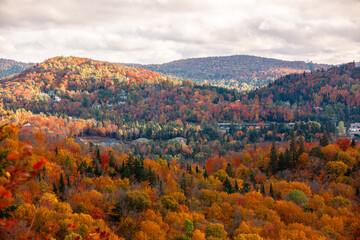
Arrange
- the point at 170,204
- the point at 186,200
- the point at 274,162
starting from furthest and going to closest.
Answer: the point at 274,162, the point at 186,200, the point at 170,204

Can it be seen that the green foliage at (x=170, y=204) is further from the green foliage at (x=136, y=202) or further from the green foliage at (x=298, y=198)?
the green foliage at (x=298, y=198)

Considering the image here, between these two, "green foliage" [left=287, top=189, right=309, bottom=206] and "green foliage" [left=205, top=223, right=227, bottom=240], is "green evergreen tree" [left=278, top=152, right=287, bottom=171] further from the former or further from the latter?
"green foliage" [left=205, top=223, right=227, bottom=240]

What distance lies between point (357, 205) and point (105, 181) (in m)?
66.7

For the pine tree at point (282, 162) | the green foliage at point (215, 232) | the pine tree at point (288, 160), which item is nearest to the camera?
the green foliage at point (215, 232)

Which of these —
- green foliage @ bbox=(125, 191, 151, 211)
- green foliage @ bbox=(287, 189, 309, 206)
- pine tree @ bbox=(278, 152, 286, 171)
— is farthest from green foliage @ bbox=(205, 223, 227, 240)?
pine tree @ bbox=(278, 152, 286, 171)

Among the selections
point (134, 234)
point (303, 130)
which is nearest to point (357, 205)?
point (134, 234)

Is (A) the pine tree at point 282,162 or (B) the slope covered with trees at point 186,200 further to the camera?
(A) the pine tree at point 282,162

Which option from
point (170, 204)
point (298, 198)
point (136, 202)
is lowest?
point (298, 198)

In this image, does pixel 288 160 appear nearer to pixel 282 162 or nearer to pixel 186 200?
pixel 282 162

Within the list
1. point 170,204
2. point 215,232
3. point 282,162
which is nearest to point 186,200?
point 170,204

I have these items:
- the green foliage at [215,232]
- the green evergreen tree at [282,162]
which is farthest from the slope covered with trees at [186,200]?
the green evergreen tree at [282,162]

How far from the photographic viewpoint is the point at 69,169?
275 feet

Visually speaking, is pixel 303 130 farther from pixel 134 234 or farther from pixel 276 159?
pixel 134 234

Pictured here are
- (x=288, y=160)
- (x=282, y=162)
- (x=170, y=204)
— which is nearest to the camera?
(x=170, y=204)
